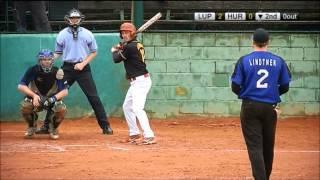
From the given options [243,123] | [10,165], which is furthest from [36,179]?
[243,123]

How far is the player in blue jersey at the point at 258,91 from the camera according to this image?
22.2 ft

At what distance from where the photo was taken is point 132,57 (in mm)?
9867

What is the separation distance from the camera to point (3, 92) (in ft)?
45.0

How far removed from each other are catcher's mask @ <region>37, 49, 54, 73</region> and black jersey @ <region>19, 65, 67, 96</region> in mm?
71

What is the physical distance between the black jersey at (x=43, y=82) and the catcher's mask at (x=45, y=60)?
7 cm

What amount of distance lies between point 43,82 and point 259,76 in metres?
4.72

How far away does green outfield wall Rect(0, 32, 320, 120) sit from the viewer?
13680mm

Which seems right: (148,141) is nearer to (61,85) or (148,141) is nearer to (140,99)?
(140,99)

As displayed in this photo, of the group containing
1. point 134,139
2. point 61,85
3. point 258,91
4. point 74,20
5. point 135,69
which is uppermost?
point 74,20

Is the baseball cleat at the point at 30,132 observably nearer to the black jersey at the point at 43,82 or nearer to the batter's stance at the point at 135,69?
the black jersey at the point at 43,82

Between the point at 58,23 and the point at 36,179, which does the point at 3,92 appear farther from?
the point at 36,179

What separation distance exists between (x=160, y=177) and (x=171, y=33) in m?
6.53

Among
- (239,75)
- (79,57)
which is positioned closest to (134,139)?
(79,57)

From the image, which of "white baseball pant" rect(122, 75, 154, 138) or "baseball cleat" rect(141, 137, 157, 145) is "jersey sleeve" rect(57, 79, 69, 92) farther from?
"baseball cleat" rect(141, 137, 157, 145)
